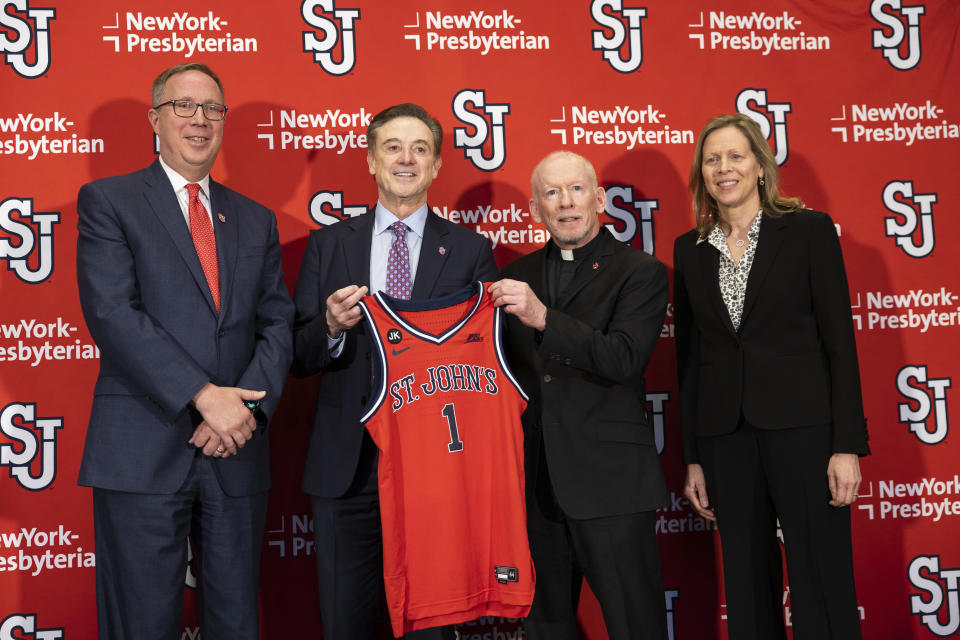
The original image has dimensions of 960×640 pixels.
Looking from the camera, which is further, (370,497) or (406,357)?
(370,497)

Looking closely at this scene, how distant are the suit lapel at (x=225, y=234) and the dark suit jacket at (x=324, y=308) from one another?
0.96 feet

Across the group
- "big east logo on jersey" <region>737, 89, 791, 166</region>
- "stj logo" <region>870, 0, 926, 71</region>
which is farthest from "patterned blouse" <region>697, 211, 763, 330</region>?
"stj logo" <region>870, 0, 926, 71</region>

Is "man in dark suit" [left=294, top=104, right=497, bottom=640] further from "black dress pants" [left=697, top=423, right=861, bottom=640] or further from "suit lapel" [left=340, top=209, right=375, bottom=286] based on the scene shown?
"black dress pants" [left=697, top=423, right=861, bottom=640]

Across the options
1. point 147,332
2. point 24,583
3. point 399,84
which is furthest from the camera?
point 399,84

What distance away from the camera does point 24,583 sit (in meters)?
3.19

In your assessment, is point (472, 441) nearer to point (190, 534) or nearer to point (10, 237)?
point (190, 534)

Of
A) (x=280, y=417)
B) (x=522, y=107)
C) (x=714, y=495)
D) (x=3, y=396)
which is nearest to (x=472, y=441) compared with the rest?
(x=714, y=495)

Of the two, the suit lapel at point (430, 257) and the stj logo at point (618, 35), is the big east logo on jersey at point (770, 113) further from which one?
the suit lapel at point (430, 257)

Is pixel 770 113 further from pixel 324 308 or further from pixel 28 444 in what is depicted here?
pixel 28 444

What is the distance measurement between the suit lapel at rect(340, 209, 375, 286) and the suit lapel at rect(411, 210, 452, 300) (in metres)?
0.18

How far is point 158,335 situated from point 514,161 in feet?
6.05

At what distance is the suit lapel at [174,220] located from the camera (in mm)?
2398

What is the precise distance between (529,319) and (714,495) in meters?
0.98

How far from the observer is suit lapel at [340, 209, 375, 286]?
106 inches
